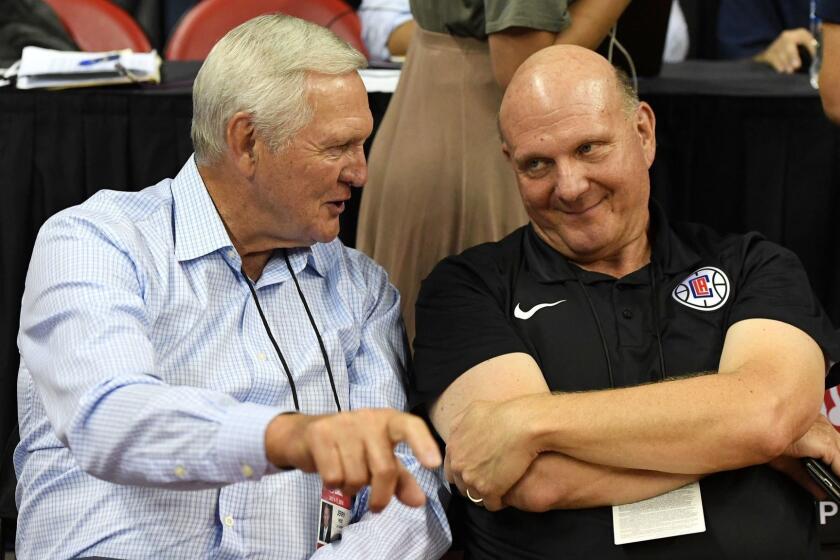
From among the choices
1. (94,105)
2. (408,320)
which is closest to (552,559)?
(408,320)

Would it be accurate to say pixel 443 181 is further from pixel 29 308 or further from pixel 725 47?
pixel 725 47

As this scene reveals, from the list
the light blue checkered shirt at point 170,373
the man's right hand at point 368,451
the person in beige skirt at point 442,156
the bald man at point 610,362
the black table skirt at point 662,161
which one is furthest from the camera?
the black table skirt at point 662,161

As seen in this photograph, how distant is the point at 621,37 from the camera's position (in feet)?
10.8

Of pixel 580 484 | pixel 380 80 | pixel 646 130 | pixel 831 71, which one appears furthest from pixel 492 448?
pixel 380 80

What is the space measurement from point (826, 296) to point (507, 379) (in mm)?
1768

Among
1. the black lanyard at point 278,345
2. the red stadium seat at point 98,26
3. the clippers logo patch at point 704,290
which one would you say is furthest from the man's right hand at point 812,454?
the red stadium seat at point 98,26

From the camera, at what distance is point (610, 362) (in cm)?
236

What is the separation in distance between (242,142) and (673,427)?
912 millimetres

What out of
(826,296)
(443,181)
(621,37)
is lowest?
(826,296)

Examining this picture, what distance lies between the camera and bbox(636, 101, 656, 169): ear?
2562 millimetres

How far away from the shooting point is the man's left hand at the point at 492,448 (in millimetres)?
2145

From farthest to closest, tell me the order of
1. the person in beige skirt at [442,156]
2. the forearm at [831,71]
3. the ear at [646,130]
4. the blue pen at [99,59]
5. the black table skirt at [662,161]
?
1. the blue pen at [99,59]
2. the black table skirt at [662,161]
3. the person in beige skirt at [442,156]
4. the forearm at [831,71]
5. the ear at [646,130]

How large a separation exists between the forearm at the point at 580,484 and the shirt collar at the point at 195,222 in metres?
0.61

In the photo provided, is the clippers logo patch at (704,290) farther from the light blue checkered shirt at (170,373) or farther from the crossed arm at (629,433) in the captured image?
the light blue checkered shirt at (170,373)
